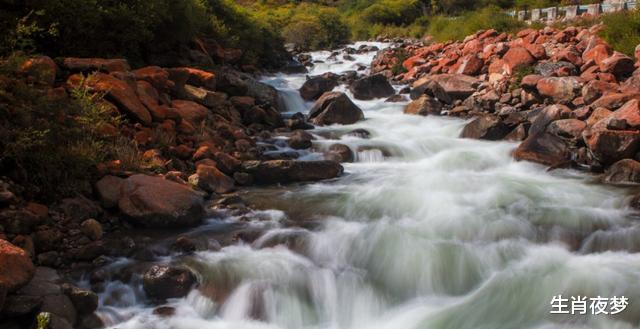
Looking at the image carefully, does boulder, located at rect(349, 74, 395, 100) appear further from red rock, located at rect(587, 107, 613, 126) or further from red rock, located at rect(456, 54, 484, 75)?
red rock, located at rect(587, 107, 613, 126)

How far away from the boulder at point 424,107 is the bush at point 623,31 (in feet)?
17.1

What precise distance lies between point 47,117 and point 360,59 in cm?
2050

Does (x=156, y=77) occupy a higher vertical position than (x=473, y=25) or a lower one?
higher

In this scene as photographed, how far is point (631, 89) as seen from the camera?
12.1 m

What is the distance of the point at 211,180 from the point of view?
9.20 metres

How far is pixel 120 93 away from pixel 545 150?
8.51 meters

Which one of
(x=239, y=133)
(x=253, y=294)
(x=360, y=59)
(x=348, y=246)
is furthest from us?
(x=360, y=59)

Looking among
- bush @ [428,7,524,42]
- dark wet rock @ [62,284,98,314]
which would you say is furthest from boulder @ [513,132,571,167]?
bush @ [428,7,524,42]

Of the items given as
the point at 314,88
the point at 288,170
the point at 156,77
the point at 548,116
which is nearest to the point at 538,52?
the point at 548,116

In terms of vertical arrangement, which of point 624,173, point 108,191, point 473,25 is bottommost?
point 624,173

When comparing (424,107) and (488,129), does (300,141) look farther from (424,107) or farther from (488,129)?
(424,107)

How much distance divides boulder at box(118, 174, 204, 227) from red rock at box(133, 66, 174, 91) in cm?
376

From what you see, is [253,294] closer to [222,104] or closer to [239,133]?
[239,133]

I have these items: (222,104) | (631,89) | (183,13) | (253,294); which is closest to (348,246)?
(253,294)
